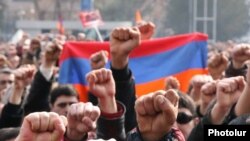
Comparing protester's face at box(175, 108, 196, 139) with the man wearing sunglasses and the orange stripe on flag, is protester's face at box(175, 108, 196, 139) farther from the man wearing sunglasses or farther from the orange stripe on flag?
the orange stripe on flag

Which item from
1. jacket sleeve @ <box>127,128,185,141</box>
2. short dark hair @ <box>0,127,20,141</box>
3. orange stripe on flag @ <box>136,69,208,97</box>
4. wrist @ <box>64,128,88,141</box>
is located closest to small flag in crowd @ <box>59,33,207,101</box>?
orange stripe on flag @ <box>136,69,208,97</box>

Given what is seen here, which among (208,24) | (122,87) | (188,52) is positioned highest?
(122,87)

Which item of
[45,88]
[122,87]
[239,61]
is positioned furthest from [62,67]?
[122,87]

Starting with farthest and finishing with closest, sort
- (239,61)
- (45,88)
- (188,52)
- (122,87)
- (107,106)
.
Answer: (188,52) → (45,88) → (239,61) → (122,87) → (107,106)

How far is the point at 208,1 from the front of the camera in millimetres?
19172

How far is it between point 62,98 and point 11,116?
41 cm

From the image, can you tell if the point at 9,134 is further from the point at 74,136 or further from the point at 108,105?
the point at 74,136

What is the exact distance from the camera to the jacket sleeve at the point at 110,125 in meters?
3.87

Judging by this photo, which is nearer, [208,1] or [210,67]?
[210,67]

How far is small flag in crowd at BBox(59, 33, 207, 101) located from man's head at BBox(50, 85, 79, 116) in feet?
2.77

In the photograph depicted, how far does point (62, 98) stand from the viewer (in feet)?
18.5

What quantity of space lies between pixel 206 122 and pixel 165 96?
0.59 metres

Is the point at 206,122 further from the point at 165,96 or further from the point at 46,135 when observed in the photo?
the point at 46,135

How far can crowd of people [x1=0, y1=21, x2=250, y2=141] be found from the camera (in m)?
3.12
